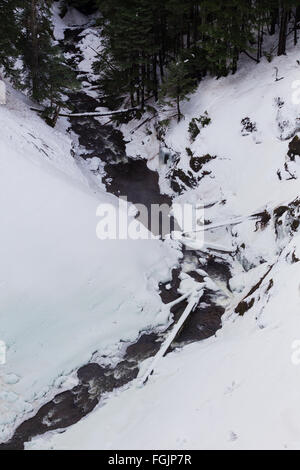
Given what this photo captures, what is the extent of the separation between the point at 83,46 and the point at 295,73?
927 inches

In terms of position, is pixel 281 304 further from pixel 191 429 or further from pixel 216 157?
pixel 216 157

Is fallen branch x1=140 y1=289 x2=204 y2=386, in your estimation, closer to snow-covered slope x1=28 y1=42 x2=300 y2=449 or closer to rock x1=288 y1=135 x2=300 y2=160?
snow-covered slope x1=28 y1=42 x2=300 y2=449

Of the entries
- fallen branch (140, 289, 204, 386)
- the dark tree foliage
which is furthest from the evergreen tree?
the dark tree foliage

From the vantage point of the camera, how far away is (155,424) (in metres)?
6.53

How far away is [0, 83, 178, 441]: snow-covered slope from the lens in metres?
9.55

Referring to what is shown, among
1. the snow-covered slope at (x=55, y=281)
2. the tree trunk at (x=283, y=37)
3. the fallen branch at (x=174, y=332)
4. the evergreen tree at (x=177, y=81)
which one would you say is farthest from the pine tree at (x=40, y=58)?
the fallen branch at (x=174, y=332)

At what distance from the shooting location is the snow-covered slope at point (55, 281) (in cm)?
955

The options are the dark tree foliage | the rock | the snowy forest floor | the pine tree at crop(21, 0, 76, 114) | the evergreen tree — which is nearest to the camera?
the snowy forest floor

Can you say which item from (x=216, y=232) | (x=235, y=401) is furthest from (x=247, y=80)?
(x=235, y=401)

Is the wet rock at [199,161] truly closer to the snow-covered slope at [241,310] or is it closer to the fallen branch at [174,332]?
the snow-covered slope at [241,310]

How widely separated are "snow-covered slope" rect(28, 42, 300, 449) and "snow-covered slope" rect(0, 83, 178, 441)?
5.60 ft

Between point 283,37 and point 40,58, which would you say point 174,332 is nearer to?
point 283,37

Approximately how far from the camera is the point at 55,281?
11023 mm

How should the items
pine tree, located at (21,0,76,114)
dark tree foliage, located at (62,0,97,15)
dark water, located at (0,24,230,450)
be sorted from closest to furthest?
dark water, located at (0,24,230,450) → pine tree, located at (21,0,76,114) → dark tree foliage, located at (62,0,97,15)
